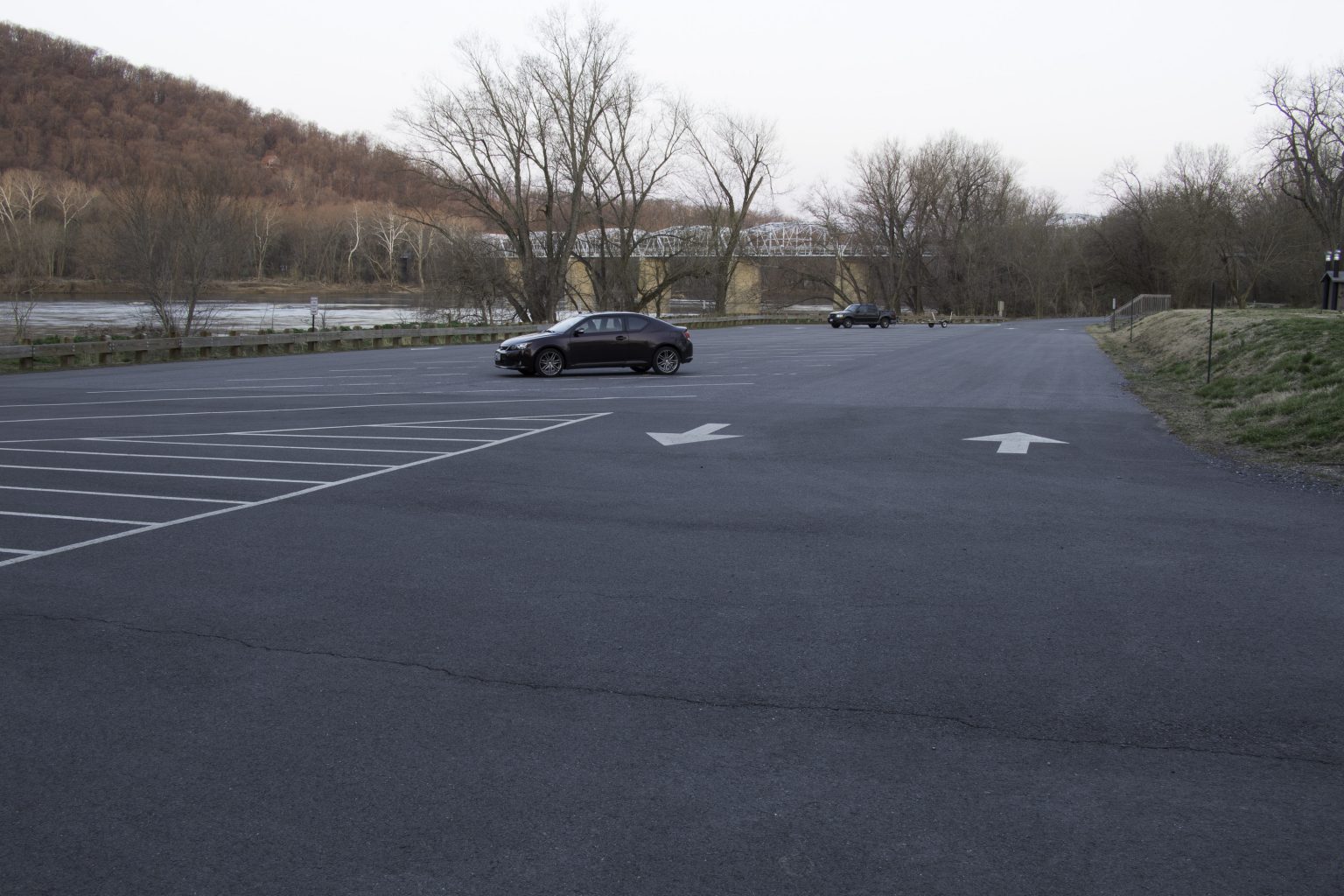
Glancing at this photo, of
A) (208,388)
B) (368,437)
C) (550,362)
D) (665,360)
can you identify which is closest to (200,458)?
(368,437)

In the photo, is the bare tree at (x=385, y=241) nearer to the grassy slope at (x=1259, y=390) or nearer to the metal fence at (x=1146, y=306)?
the metal fence at (x=1146, y=306)

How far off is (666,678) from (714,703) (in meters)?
0.39

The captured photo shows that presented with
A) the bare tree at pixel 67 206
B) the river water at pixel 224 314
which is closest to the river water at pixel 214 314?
the river water at pixel 224 314

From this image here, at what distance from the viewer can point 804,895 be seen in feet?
11.1

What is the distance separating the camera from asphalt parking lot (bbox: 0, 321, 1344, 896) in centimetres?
365

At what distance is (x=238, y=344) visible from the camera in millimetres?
33594

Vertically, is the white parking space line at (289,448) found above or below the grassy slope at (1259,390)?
below

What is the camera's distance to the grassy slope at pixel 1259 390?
→ 42.3 feet

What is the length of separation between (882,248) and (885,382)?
8108cm

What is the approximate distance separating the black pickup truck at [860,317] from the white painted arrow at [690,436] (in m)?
56.8

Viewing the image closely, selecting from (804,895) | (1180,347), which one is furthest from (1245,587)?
(1180,347)

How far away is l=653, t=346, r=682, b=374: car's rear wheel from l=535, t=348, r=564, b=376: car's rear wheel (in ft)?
7.15

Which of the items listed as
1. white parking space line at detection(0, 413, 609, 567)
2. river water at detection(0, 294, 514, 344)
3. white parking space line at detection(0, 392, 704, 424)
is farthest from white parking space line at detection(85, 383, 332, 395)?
river water at detection(0, 294, 514, 344)

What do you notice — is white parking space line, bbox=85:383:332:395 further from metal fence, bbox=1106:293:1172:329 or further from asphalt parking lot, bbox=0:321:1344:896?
metal fence, bbox=1106:293:1172:329
